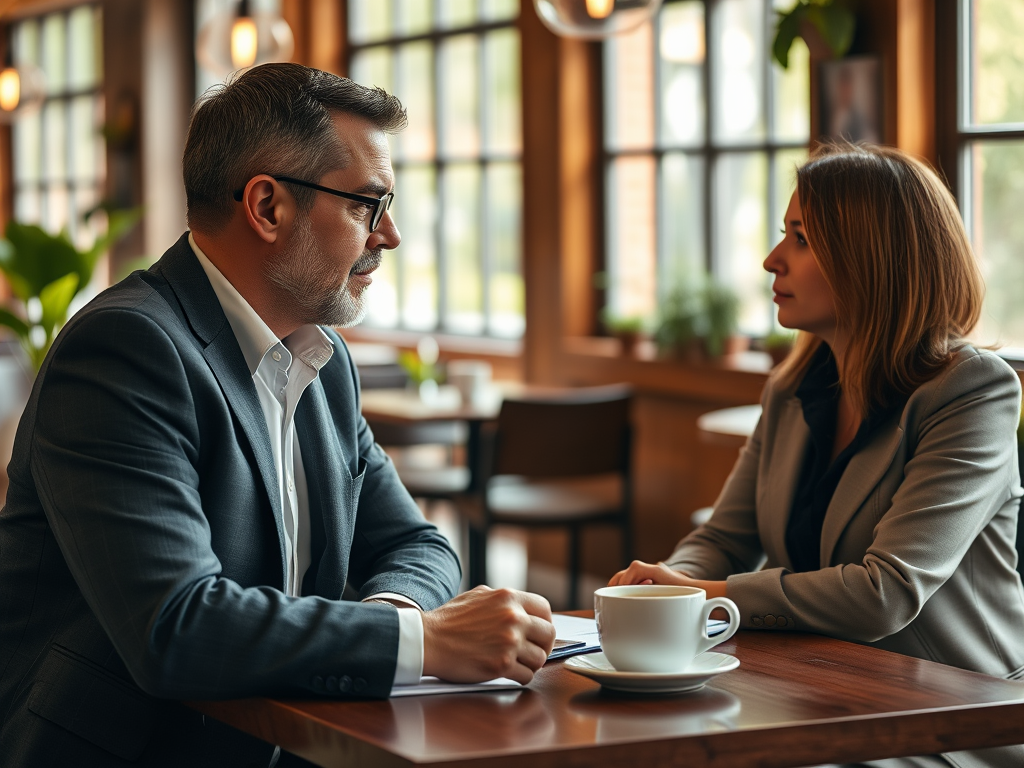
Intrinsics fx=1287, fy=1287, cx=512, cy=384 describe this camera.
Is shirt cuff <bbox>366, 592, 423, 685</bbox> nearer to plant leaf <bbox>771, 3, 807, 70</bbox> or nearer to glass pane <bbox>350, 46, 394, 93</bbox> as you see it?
plant leaf <bbox>771, 3, 807, 70</bbox>

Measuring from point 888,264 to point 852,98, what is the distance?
2.15m

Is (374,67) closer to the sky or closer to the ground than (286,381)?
closer to the sky

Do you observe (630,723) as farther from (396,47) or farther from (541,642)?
(396,47)

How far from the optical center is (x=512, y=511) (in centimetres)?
454

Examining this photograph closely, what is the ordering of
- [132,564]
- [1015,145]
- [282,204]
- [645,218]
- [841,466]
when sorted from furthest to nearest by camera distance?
[645,218] < [1015,145] < [841,466] < [282,204] < [132,564]

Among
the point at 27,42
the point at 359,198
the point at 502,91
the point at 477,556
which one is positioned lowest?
the point at 477,556

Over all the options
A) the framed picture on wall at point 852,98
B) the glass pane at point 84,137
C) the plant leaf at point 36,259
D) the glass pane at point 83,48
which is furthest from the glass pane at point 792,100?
the glass pane at point 83,48

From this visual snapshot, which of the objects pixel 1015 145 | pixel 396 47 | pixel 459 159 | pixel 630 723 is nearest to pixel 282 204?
pixel 630 723

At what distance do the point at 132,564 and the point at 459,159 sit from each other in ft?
18.4

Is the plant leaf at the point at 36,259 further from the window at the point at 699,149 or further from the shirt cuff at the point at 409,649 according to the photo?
the shirt cuff at the point at 409,649

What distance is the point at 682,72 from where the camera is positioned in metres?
5.23

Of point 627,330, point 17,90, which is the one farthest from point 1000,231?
point 17,90

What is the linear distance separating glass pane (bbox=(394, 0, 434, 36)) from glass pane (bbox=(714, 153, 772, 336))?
253 centimetres

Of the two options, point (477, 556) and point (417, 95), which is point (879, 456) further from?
point (417, 95)
